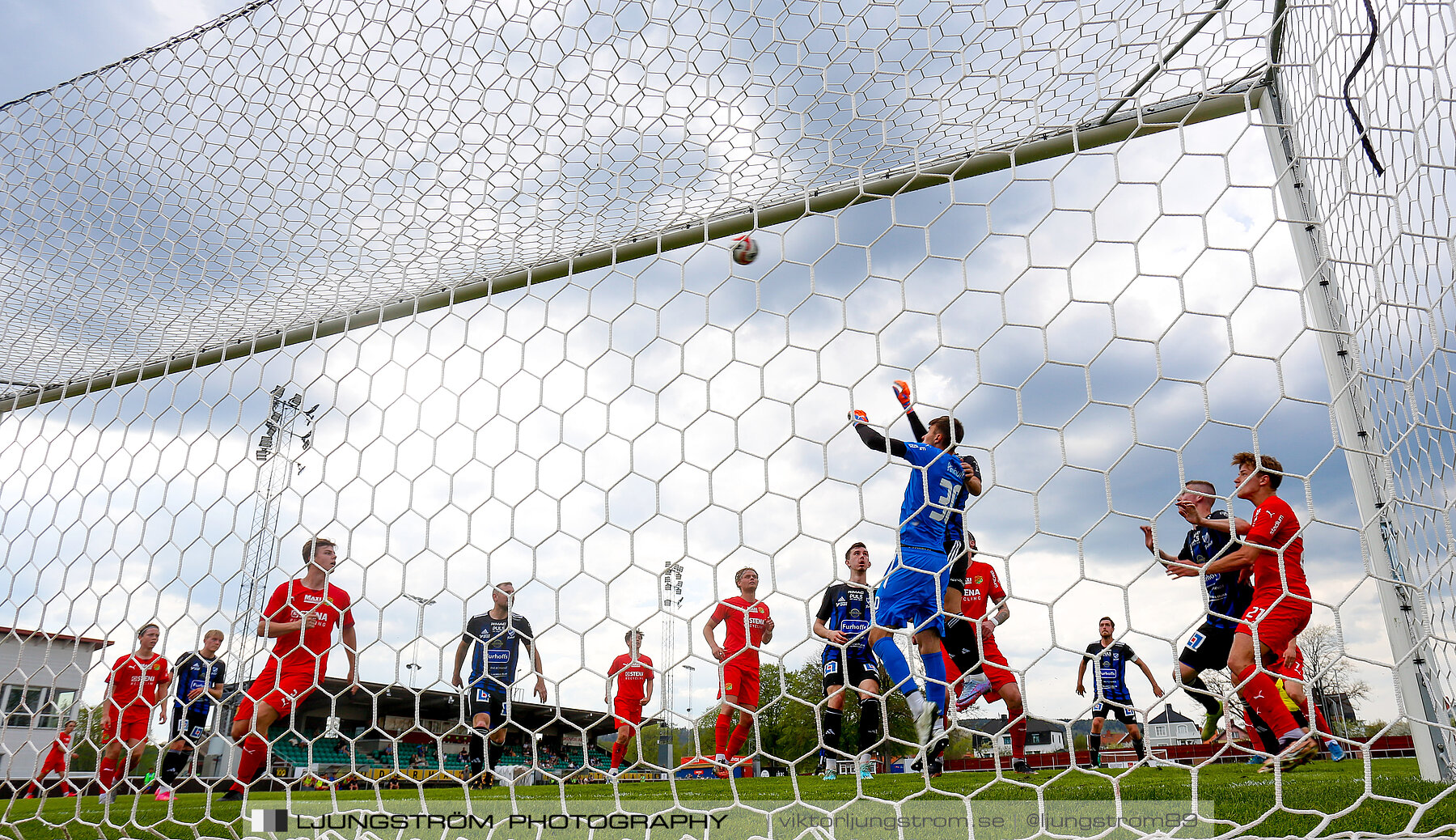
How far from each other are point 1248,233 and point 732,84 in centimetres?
173

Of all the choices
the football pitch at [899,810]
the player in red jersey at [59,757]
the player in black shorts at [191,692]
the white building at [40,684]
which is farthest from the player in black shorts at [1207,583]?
the white building at [40,684]

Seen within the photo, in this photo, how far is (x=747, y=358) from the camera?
222 cm

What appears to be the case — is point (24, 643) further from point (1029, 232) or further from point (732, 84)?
point (1029, 232)

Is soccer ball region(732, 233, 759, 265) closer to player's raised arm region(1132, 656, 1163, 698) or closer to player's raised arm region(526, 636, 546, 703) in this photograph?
player's raised arm region(526, 636, 546, 703)

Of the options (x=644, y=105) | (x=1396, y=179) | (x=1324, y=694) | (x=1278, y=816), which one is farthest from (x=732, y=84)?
(x=1278, y=816)

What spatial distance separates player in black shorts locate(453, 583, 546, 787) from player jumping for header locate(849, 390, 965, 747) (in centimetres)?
103

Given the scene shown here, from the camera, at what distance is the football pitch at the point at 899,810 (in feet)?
5.72

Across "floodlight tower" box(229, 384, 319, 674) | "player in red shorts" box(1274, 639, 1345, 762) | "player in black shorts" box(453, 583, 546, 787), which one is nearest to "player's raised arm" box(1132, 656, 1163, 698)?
"player in red shorts" box(1274, 639, 1345, 762)

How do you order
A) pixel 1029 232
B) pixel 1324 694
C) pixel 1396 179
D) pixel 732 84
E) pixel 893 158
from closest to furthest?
1. pixel 1324 694
2. pixel 1396 179
3. pixel 1029 232
4. pixel 893 158
5. pixel 732 84

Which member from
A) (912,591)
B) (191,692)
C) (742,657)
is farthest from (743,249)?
(191,692)

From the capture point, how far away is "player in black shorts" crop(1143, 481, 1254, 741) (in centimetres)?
169

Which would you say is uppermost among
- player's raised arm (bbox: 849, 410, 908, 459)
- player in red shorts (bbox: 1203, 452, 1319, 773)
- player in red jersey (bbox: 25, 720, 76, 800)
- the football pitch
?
player's raised arm (bbox: 849, 410, 908, 459)

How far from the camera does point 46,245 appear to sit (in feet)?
12.4

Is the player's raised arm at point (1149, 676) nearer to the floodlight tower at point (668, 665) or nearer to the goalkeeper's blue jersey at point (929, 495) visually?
the goalkeeper's blue jersey at point (929, 495)
